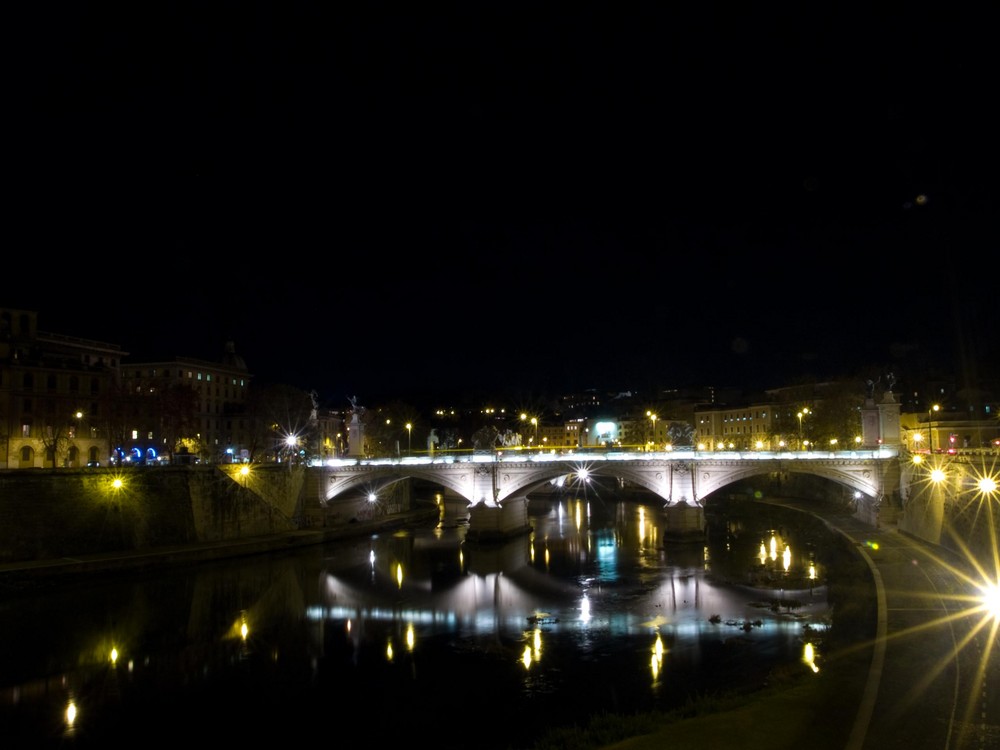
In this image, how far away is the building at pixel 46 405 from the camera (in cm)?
4897

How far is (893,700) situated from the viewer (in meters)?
13.7

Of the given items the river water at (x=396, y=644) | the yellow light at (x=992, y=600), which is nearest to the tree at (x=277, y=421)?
the river water at (x=396, y=644)

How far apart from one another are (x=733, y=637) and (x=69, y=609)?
77.9 ft

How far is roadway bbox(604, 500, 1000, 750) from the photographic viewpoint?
40.3 feet

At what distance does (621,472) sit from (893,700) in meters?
34.6

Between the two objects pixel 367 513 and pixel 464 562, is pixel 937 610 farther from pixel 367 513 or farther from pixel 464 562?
pixel 367 513

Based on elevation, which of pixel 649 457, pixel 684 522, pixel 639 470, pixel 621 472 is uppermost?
pixel 649 457

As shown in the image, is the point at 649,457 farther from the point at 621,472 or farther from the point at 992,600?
the point at 992,600

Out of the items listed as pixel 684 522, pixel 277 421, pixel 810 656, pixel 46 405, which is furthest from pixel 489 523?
pixel 277 421

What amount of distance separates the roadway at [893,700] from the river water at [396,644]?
2846mm

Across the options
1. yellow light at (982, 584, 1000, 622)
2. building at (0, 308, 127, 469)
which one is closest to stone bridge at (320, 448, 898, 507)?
building at (0, 308, 127, 469)

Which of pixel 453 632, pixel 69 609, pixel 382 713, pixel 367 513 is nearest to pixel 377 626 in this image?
pixel 453 632

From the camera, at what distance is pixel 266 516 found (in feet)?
157

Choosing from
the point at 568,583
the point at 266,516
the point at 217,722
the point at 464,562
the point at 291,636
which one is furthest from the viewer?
the point at 266,516
